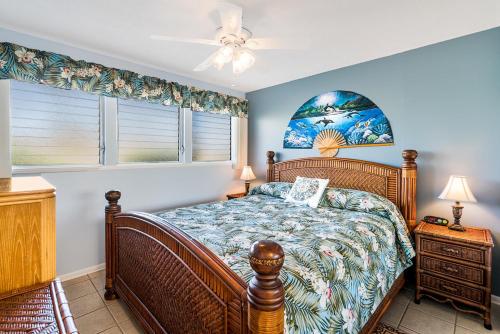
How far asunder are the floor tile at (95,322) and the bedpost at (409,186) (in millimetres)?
2882

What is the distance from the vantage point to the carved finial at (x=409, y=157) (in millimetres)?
2537

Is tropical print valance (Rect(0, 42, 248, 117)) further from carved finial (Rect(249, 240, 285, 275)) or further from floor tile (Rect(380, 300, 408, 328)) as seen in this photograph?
floor tile (Rect(380, 300, 408, 328))

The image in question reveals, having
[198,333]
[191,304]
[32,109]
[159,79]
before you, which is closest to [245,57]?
[159,79]

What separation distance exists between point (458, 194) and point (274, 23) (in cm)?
216

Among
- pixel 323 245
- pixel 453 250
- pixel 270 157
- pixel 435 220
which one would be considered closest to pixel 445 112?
pixel 435 220

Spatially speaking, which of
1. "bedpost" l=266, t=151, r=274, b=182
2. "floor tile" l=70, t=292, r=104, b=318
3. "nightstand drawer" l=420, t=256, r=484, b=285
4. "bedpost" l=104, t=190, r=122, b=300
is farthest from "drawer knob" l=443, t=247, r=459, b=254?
"floor tile" l=70, t=292, r=104, b=318

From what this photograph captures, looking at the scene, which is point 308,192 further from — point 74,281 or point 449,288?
point 74,281

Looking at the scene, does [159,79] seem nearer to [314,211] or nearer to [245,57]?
[245,57]

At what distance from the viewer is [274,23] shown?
6.93 feet

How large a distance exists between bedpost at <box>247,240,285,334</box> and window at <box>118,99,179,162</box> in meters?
2.74

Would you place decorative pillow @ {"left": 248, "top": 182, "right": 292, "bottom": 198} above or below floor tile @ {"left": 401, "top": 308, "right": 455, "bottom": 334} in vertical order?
above

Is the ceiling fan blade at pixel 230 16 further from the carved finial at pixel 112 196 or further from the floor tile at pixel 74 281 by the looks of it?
the floor tile at pixel 74 281

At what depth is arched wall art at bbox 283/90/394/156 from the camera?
2.94m

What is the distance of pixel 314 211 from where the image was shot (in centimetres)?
256
